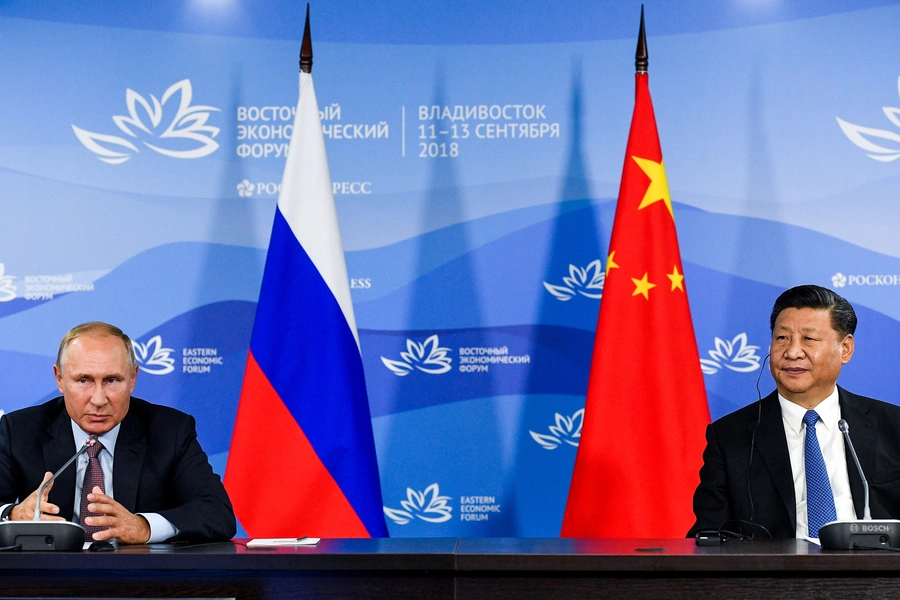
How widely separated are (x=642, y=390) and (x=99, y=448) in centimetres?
198

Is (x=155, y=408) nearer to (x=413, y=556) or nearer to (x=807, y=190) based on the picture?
(x=413, y=556)

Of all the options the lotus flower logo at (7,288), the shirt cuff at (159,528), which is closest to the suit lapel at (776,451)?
the shirt cuff at (159,528)

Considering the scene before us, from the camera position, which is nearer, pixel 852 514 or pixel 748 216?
pixel 852 514

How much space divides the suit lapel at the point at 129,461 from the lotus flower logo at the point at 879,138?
124 inches

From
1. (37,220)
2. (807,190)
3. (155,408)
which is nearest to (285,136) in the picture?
(37,220)

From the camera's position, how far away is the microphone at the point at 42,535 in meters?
2.13

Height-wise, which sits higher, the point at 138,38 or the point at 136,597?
the point at 138,38

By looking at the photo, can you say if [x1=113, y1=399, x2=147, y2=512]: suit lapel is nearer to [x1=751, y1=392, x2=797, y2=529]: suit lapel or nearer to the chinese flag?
the chinese flag

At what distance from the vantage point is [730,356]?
4035 mm

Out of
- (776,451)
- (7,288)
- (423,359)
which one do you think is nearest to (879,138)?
(776,451)

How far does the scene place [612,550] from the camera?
7.02 ft

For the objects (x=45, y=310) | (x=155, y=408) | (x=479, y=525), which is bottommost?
(x=479, y=525)

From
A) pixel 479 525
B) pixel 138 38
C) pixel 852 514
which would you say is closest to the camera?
pixel 852 514

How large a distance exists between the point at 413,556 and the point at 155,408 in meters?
1.32
